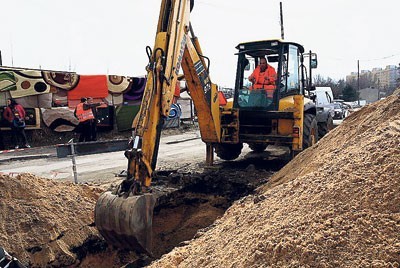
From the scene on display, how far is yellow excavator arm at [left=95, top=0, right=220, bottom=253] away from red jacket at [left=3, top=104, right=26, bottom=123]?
8145 mm

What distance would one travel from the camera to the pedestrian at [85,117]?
13016 mm

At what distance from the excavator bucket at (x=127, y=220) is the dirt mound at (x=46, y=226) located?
0.82 m

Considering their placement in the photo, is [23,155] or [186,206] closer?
[186,206]

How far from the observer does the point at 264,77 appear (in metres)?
8.06

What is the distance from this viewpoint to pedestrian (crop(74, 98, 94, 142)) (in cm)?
1302

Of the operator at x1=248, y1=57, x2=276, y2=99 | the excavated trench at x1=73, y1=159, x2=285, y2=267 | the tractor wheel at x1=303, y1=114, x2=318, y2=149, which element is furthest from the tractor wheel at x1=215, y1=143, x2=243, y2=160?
the tractor wheel at x1=303, y1=114, x2=318, y2=149

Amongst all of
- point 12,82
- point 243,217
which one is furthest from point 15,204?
point 12,82

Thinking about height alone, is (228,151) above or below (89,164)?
above

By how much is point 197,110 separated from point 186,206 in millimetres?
1918

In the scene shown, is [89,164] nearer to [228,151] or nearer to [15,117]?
[228,151]

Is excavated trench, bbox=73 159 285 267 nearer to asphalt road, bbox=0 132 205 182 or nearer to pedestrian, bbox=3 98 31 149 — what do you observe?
asphalt road, bbox=0 132 205 182

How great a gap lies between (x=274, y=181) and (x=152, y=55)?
253cm

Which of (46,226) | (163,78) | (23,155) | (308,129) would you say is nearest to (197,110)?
(163,78)

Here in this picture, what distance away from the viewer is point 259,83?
26.7ft
